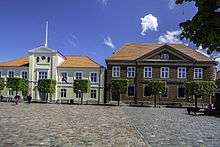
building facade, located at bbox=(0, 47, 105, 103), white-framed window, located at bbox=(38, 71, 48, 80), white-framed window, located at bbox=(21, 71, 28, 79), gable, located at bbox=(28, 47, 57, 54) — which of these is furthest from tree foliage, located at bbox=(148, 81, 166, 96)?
white-framed window, located at bbox=(21, 71, 28, 79)

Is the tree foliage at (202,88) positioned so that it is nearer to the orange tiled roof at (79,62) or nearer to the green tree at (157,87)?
the green tree at (157,87)

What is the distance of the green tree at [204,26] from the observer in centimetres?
781

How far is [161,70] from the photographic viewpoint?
60.3 meters

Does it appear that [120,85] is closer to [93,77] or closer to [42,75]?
[93,77]

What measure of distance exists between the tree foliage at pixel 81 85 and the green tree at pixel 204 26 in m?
50.6

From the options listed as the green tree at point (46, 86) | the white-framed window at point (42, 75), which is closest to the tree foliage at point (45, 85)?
the green tree at point (46, 86)

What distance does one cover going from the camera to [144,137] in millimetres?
15133

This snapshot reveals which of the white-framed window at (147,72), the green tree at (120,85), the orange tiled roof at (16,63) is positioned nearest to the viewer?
the green tree at (120,85)

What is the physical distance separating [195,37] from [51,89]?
5329cm

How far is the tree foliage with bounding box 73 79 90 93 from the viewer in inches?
2325

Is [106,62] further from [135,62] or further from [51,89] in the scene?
[51,89]

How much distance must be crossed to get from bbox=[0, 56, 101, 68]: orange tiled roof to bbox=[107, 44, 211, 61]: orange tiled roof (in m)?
5.04

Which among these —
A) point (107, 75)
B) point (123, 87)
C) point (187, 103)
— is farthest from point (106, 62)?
point (187, 103)

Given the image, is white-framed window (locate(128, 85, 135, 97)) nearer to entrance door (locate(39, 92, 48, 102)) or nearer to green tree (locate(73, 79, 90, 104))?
green tree (locate(73, 79, 90, 104))
